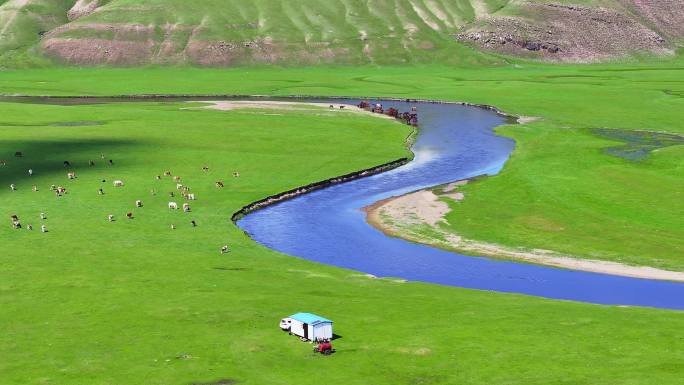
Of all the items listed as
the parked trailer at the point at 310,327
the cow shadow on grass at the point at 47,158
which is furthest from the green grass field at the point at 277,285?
the parked trailer at the point at 310,327

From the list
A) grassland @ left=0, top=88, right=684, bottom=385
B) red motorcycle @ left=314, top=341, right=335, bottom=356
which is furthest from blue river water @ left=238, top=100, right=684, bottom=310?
red motorcycle @ left=314, top=341, right=335, bottom=356

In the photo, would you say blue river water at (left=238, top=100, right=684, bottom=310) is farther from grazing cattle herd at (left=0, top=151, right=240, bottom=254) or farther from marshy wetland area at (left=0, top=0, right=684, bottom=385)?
grazing cattle herd at (left=0, top=151, right=240, bottom=254)

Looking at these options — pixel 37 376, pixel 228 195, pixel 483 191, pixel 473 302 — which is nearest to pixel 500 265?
pixel 473 302

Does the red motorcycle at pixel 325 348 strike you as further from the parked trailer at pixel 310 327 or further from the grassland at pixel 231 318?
the parked trailer at pixel 310 327

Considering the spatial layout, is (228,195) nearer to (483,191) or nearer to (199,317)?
(483,191)

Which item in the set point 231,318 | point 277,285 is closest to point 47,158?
point 277,285

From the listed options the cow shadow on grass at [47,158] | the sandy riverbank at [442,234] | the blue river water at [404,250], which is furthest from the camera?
the cow shadow on grass at [47,158]

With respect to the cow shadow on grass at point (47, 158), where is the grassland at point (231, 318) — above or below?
below
